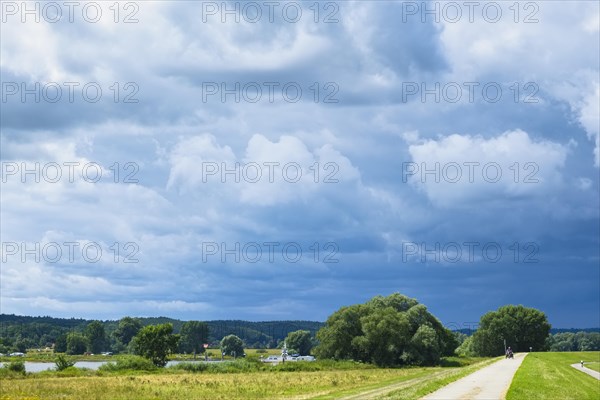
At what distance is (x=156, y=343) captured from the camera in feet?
423

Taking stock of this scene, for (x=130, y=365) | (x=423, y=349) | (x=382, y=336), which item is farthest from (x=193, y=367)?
(x=423, y=349)

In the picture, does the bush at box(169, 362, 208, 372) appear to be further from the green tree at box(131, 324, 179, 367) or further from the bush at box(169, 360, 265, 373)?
the green tree at box(131, 324, 179, 367)

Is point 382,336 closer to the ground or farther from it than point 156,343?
farther from it

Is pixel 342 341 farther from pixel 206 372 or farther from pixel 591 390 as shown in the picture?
pixel 591 390

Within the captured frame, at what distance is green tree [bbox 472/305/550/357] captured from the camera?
170 metres

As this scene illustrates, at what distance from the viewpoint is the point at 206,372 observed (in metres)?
106

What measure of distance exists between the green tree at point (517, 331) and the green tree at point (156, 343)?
85.7 meters

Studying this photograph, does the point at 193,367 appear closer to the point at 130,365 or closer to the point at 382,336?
the point at 130,365

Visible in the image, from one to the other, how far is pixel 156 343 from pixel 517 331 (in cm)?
9345

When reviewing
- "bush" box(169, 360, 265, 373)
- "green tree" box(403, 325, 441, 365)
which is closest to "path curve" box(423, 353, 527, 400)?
"bush" box(169, 360, 265, 373)

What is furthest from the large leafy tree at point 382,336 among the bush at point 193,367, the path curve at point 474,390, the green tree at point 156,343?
the path curve at point 474,390

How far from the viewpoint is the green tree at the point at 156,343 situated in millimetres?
128625

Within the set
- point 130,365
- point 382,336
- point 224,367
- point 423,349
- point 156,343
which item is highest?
point 382,336

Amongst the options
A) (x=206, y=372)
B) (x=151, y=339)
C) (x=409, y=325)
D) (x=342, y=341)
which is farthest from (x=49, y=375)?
(x=409, y=325)
